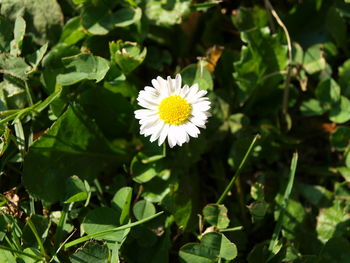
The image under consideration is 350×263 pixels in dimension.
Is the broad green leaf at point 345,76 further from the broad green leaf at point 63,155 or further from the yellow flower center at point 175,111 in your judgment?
the broad green leaf at point 63,155

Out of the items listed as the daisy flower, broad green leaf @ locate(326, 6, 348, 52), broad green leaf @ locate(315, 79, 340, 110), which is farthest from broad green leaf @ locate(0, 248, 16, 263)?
broad green leaf @ locate(326, 6, 348, 52)

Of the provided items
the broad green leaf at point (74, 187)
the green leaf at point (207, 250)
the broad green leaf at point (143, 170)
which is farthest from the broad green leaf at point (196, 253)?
the broad green leaf at point (74, 187)

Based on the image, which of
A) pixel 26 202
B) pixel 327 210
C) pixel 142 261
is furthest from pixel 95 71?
pixel 327 210

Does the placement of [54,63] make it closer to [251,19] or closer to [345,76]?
[251,19]

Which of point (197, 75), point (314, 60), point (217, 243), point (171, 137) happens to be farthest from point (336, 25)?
point (217, 243)

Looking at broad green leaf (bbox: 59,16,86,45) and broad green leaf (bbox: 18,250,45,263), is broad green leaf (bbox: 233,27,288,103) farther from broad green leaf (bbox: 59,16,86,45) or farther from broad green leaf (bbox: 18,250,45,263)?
broad green leaf (bbox: 18,250,45,263)

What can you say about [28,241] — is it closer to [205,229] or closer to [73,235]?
[73,235]
